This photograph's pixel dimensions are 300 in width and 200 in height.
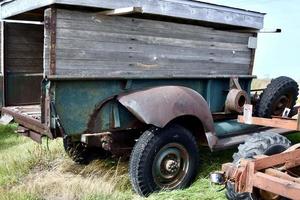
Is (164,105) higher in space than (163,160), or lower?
higher

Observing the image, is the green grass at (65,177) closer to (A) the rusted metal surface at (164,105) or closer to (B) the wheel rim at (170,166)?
(B) the wheel rim at (170,166)

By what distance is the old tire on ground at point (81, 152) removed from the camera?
641 cm

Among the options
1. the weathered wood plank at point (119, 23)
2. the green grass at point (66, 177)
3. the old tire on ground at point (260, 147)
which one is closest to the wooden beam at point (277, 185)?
the old tire on ground at point (260, 147)

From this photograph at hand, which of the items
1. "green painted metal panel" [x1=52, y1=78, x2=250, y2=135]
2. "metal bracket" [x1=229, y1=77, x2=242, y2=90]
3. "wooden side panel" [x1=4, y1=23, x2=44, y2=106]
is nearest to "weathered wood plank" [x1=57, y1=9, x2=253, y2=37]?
"green painted metal panel" [x1=52, y1=78, x2=250, y2=135]

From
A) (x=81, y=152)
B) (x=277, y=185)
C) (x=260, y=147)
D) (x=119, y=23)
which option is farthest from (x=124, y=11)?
(x=277, y=185)

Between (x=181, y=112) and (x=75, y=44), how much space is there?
1403mm

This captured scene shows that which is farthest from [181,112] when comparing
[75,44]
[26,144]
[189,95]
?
[26,144]

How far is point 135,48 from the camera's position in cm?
548

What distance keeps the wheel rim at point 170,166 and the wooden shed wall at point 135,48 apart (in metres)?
0.94

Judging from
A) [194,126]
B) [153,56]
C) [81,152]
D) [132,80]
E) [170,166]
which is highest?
[153,56]

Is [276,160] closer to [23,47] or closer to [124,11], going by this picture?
[124,11]

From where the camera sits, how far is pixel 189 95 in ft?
18.0

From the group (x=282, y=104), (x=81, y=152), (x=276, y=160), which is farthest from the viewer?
(x=282, y=104)

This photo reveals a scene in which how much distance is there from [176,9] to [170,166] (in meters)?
1.91
